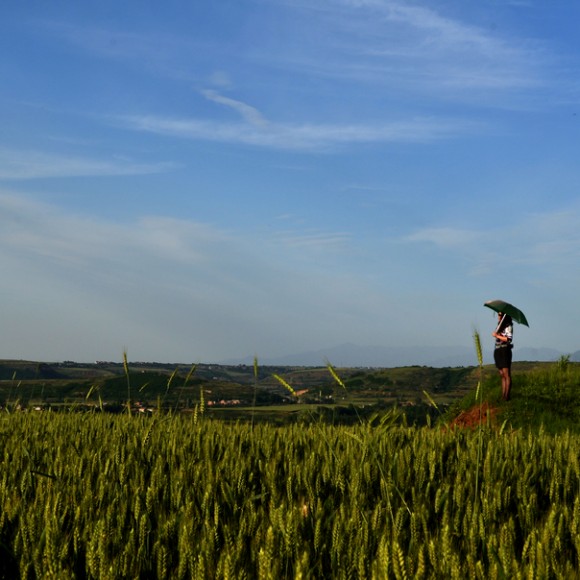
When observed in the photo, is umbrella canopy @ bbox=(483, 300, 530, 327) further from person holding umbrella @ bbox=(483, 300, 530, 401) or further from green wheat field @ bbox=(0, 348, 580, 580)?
person holding umbrella @ bbox=(483, 300, 530, 401)

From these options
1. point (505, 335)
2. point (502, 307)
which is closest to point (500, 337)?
point (505, 335)

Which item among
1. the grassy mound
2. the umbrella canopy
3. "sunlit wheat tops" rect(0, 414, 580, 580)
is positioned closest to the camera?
"sunlit wheat tops" rect(0, 414, 580, 580)

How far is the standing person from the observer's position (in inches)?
631

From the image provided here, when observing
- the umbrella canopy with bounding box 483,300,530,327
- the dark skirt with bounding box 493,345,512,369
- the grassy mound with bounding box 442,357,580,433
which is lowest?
the grassy mound with bounding box 442,357,580,433

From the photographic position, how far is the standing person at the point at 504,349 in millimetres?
16016

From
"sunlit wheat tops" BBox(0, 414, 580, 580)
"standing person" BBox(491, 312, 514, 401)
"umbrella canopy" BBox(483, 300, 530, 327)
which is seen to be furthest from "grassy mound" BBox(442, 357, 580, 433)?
"umbrella canopy" BBox(483, 300, 530, 327)

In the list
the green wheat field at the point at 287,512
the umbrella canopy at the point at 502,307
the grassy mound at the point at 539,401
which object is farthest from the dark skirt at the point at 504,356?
the umbrella canopy at the point at 502,307

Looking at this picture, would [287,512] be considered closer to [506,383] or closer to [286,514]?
[286,514]

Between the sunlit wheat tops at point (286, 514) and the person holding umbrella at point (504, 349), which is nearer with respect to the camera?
the sunlit wheat tops at point (286, 514)

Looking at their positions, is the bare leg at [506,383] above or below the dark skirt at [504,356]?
below

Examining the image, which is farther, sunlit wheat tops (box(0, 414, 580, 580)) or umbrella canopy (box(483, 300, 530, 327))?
umbrella canopy (box(483, 300, 530, 327))

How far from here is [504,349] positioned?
16062 millimetres

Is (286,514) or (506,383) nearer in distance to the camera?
(286,514)

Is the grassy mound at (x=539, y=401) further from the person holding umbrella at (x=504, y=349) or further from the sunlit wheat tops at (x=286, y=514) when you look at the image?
the sunlit wheat tops at (x=286, y=514)
